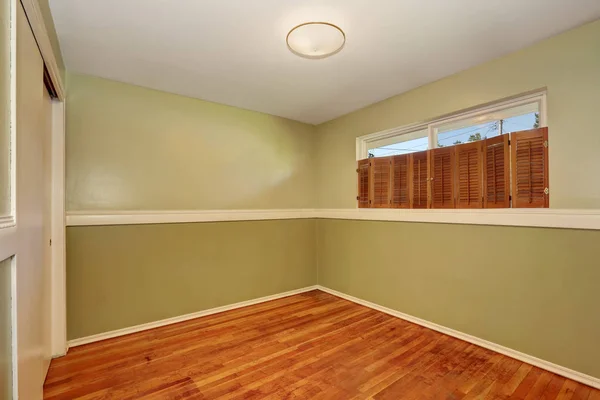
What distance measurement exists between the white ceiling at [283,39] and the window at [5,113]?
0.88 m

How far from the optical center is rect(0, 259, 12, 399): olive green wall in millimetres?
1001

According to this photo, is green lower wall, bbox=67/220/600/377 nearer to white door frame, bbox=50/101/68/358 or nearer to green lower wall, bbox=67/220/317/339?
green lower wall, bbox=67/220/317/339

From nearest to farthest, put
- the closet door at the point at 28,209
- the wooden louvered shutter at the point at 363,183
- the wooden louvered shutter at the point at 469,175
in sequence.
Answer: the closet door at the point at 28,209 < the wooden louvered shutter at the point at 469,175 < the wooden louvered shutter at the point at 363,183

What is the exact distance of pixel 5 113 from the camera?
3.41 feet

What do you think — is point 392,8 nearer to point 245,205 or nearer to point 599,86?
point 599,86

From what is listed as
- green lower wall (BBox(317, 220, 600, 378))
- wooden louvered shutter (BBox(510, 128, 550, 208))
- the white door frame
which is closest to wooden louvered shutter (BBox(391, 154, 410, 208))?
green lower wall (BBox(317, 220, 600, 378))

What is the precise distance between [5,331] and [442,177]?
10.1 ft

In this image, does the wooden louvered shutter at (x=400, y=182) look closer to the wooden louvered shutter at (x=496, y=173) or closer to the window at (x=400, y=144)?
the window at (x=400, y=144)

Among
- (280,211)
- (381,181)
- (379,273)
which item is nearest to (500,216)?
(381,181)

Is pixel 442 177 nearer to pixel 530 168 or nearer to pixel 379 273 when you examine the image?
pixel 530 168

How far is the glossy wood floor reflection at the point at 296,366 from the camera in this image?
5.99 ft

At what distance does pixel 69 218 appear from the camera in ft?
7.93

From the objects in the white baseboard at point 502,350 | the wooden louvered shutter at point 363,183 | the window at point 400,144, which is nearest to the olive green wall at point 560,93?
the window at point 400,144

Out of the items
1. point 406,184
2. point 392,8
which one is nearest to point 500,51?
point 392,8
